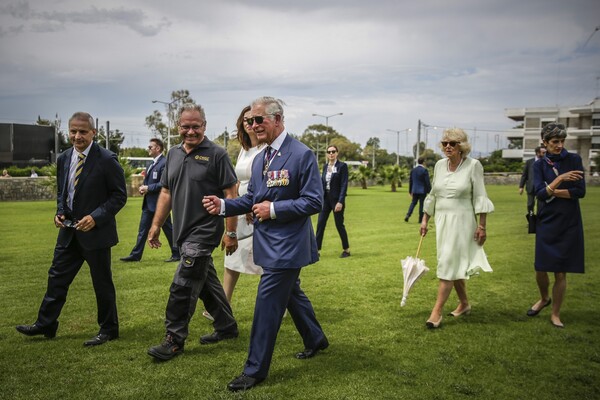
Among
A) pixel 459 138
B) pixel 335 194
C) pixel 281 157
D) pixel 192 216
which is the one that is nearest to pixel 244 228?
pixel 192 216

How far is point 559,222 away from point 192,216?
13.6 ft

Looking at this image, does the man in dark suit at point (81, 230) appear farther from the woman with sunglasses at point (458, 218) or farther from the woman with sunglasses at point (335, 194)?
the woman with sunglasses at point (335, 194)

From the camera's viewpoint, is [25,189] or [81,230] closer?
[81,230]

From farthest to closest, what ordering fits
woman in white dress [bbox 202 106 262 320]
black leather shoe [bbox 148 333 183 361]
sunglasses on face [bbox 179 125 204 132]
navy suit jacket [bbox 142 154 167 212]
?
navy suit jacket [bbox 142 154 167 212]
woman in white dress [bbox 202 106 262 320]
sunglasses on face [bbox 179 125 204 132]
black leather shoe [bbox 148 333 183 361]

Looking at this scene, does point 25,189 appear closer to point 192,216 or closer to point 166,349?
point 192,216

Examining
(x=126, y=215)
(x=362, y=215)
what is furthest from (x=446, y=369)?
(x=126, y=215)

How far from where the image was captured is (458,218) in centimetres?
623

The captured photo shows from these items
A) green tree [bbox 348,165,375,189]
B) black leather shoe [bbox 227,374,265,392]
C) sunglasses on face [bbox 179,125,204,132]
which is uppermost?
sunglasses on face [bbox 179,125,204,132]

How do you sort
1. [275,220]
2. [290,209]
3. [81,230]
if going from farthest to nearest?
[81,230], [275,220], [290,209]

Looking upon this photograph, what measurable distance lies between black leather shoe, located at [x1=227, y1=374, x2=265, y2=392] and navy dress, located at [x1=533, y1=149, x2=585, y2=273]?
3.88 metres

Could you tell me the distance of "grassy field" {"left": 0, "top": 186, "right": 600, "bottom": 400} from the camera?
Result: 171 inches

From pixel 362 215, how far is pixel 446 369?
16186mm

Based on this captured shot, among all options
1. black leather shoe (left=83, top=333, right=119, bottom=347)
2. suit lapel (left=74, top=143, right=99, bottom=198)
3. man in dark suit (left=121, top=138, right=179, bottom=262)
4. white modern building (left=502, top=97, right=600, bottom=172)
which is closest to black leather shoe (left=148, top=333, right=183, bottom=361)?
black leather shoe (left=83, top=333, right=119, bottom=347)

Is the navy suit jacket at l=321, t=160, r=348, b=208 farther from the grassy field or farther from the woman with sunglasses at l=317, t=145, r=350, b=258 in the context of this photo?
the grassy field
